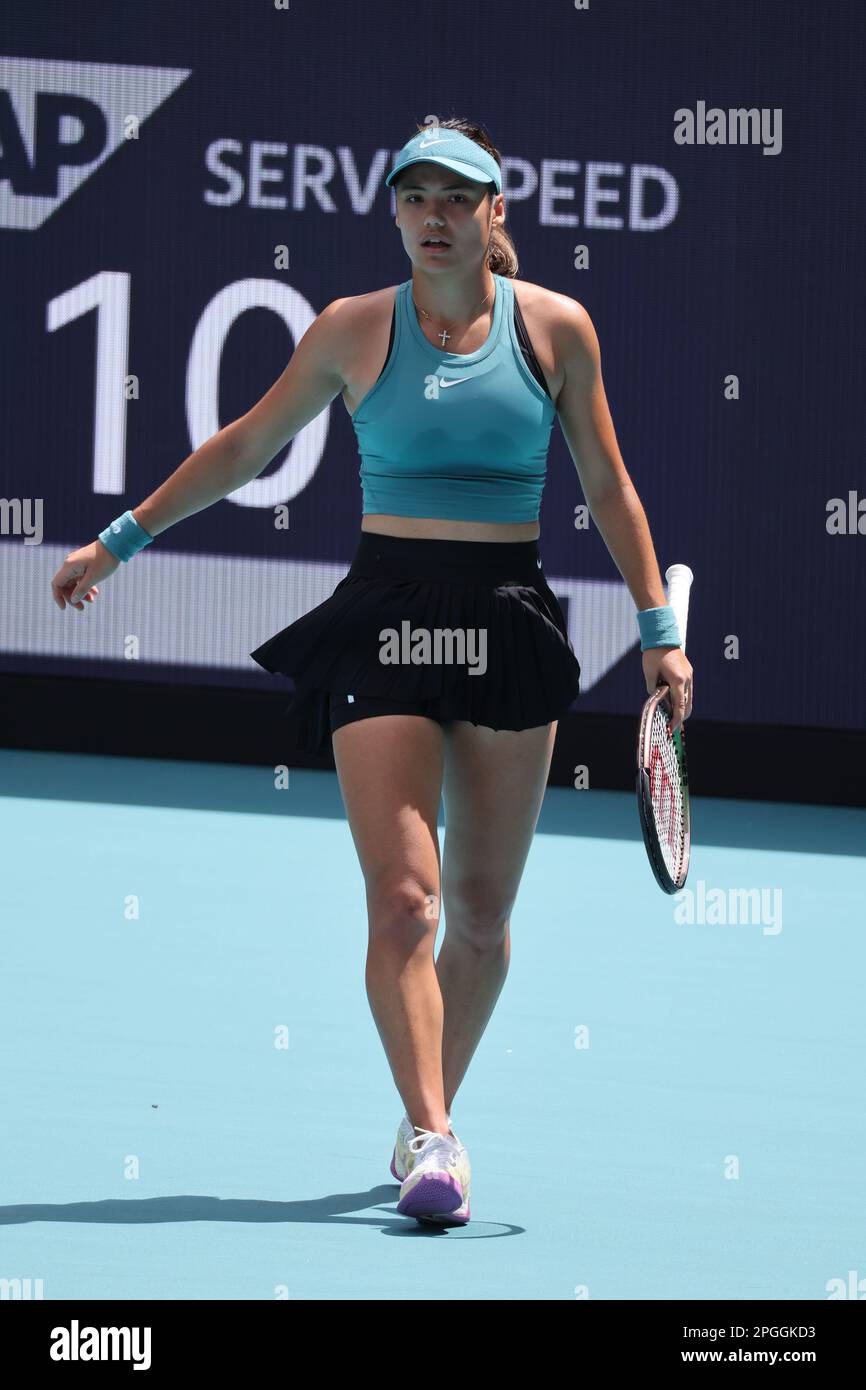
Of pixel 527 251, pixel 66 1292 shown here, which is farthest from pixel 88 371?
pixel 66 1292

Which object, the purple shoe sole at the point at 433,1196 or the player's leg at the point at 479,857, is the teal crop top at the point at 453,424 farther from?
the purple shoe sole at the point at 433,1196

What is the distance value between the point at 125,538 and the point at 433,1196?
1.22 metres

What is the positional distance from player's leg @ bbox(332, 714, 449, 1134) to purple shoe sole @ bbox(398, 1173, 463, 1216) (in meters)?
0.09

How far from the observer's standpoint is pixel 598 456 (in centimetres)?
369

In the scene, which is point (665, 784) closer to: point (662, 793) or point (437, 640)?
point (662, 793)

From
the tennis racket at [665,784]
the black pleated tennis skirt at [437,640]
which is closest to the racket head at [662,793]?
the tennis racket at [665,784]

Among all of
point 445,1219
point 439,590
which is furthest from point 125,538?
point 445,1219

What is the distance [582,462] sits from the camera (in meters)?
3.72

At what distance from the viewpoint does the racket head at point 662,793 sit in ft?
11.3

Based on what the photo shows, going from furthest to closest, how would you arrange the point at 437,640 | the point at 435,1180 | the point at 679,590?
the point at 679,590 < the point at 437,640 < the point at 435,1180

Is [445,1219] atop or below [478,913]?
below

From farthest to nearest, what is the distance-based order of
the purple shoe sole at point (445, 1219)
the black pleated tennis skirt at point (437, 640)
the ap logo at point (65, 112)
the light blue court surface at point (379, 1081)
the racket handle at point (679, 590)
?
the ap logo at point (65, 112) < the racket handle at point (679, 590) < the black pleated tennis skirt at point (437, 640) < the purple shoe sole at point (445, 1219) < the light blue court surface at point (379, 1081)

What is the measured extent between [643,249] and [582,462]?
488 centimetres

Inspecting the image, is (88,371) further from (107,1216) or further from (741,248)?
(107,1216)
